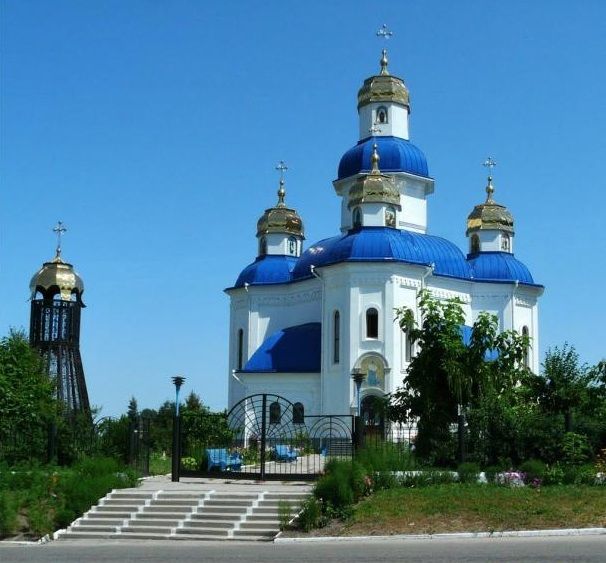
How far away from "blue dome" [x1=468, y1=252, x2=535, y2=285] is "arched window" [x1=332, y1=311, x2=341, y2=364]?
309 inches

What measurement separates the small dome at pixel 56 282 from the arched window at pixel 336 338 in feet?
30.4

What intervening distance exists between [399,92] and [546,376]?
76.4 feet

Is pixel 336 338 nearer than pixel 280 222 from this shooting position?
Yes

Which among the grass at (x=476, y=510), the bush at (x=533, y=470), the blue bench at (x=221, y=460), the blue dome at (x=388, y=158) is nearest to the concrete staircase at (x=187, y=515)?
the grass at (x=476, y=510)

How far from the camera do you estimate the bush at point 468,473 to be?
59.5 ft

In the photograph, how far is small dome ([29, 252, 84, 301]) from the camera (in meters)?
35.5

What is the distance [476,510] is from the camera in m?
15.7

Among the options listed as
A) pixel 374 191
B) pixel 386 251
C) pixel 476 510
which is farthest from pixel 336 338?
pixel 476 510

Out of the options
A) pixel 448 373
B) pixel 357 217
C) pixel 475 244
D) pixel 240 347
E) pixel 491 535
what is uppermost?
pixel 475 244

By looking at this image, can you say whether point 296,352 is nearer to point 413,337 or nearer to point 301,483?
point 413,337

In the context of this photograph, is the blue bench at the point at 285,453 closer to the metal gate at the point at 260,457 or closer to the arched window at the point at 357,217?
the metal gate at the point at 260,457

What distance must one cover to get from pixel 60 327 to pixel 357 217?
38.6ft

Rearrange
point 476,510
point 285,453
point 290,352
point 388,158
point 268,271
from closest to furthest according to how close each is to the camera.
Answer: point 476,510 < point 285,453 < point 290,352 < point 388,158 < point 268,271

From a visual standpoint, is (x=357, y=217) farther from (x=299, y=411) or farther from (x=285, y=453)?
(x=285, y=453)
